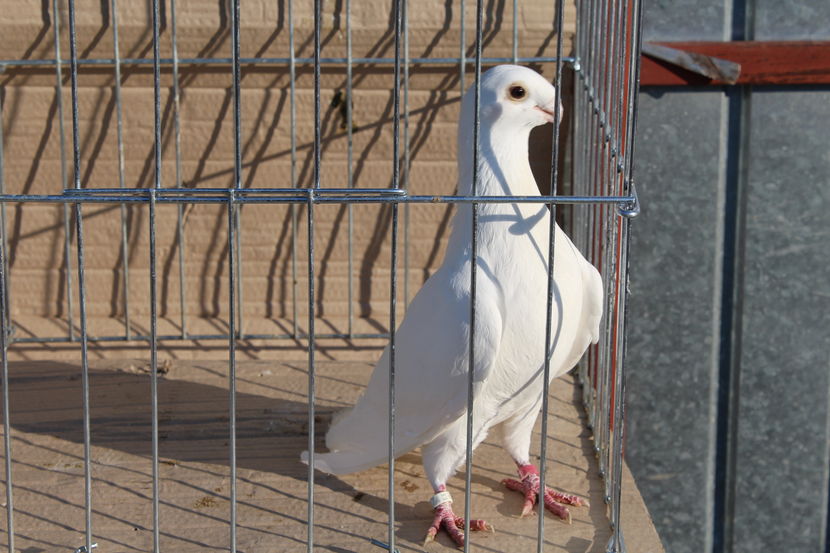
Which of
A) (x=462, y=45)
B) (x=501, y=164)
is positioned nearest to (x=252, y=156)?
(x=462, y=45)

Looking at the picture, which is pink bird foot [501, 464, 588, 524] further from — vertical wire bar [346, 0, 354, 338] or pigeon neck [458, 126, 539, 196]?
vertical wire bar [346, 0, 354, 338]

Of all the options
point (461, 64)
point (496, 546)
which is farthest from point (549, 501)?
point (461, 64)

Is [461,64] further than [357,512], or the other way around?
[461,64]

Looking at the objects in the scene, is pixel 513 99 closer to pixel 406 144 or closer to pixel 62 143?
pixel 406 144

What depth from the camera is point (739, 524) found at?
3.78 metres

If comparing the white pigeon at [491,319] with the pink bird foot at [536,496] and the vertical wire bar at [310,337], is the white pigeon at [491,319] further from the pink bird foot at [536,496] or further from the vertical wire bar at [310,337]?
the vertical wire bar at [310,337]

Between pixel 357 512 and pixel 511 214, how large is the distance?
0.81 meters

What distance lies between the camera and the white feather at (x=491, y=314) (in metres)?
2.31

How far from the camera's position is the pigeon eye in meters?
2.41

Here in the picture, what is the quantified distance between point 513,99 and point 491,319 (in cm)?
53

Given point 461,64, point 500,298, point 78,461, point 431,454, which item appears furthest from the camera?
point 461,64

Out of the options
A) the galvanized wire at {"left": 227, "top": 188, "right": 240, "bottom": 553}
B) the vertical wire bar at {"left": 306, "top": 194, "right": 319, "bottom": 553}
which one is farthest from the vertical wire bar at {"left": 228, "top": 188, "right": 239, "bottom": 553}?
the vertical wire bar at {"left": 306, "top": 194, "right": 319, "bottom": 553}

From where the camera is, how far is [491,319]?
226cm

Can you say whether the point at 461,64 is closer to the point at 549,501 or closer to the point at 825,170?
the point at 825,170
